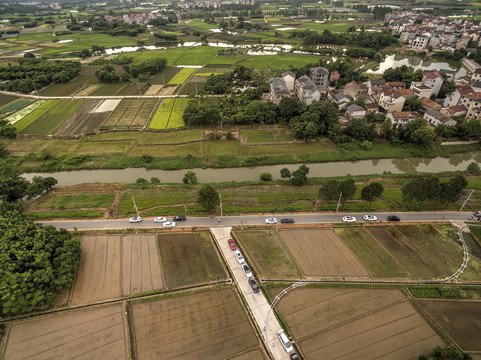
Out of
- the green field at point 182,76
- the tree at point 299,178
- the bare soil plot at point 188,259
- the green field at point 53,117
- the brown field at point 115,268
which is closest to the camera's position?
the brown field at point 115,268

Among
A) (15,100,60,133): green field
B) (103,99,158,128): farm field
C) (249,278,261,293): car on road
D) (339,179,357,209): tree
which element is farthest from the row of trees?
(339,179,357,209): tree

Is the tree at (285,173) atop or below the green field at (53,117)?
atop

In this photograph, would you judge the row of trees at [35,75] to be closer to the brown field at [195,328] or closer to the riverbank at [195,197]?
the riverbank at [195,197]

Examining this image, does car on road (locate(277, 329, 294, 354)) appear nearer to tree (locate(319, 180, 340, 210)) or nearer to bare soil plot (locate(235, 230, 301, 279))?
bare soil plot (locate(235, 230, 301, 279))

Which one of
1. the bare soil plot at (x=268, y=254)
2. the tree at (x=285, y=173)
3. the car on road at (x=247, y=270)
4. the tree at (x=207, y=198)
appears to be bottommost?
the bare soil plot at (x=268, y=254)

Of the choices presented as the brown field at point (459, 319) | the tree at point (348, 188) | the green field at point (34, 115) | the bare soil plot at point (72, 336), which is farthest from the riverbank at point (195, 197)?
the green field at point (34, 115)

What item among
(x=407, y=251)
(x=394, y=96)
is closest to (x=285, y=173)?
(x=407, y=251)

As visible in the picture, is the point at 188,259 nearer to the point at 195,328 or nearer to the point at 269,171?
the point at 195,328
